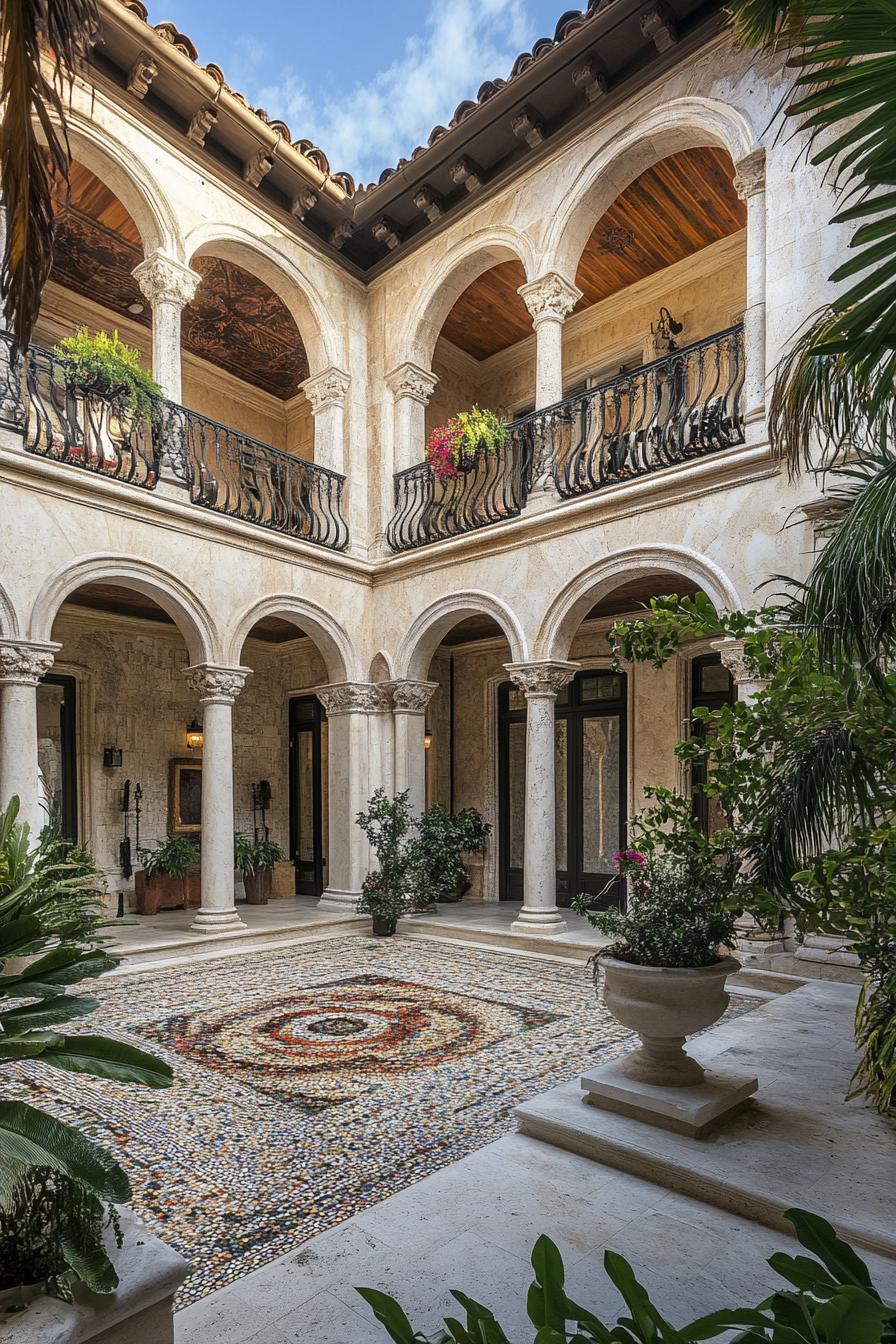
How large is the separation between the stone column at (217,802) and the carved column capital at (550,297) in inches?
193

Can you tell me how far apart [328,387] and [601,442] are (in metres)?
3.75

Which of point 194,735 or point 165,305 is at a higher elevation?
point 165,305

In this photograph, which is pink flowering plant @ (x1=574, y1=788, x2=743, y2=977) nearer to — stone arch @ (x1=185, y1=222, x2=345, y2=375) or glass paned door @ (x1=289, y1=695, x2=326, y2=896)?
stone arch @ (x1=185, y1=222, x2=345, y2=375)

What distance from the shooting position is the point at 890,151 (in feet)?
6.95

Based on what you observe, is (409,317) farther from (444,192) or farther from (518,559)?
(518,559)

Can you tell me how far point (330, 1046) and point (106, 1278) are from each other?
3476 millimetres

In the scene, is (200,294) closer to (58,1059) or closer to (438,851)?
(438,851)

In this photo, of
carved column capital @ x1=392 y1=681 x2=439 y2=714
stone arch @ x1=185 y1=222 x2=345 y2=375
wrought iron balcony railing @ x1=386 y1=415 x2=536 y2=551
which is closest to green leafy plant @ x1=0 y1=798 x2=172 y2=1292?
wrought iron balcony railing @ x1=386 y1=415 x2=536 y2=551

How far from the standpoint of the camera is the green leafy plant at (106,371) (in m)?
7.35

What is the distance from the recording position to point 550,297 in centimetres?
856

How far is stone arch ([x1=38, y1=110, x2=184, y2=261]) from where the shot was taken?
7.60 meters

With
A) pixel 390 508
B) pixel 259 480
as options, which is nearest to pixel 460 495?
pixel 390 508

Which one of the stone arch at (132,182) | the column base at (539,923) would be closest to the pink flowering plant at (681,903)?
the column base at (539,923)

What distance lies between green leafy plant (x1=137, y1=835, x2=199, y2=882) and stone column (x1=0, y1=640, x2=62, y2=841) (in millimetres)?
3183
